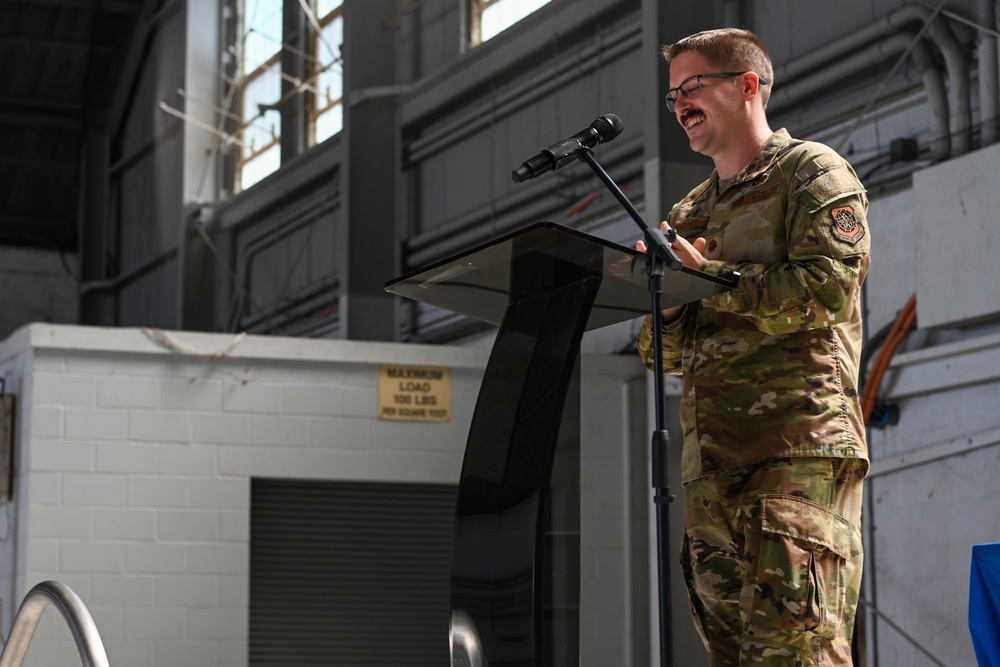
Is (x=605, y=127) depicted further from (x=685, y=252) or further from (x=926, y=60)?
(x=926, y=60)

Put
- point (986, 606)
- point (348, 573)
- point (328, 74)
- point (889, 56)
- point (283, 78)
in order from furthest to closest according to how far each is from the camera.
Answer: point (283, 78) → point (328, 74) → point (348, 573) → point (889, 56) → point (986, 606)

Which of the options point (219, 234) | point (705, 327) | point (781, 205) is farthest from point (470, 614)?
point (219, 234)

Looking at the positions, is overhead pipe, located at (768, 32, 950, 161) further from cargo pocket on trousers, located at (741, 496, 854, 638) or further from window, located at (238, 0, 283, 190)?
window, located at (238, 0, 283, 190)

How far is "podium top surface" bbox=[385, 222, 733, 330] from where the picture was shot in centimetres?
160

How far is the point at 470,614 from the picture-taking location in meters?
1.64

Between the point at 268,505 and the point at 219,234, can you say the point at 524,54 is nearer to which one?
the point at 268,505

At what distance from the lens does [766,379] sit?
172 centimetres

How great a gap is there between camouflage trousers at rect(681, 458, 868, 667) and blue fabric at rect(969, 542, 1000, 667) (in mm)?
1434

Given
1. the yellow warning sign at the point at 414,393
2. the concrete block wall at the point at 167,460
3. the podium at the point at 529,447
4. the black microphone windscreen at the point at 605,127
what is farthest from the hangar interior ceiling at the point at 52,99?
the podium at the point at 529,447

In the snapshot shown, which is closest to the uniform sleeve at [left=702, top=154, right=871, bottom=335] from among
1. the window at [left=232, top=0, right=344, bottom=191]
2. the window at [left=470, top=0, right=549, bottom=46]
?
the window at [left=470, top=0, right=549, bottom=46]

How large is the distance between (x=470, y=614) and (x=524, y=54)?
6.31m

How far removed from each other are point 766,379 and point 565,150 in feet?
1.49

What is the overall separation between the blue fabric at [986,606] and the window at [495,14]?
212 inches

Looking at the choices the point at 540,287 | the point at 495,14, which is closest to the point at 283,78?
the point at 495,14
